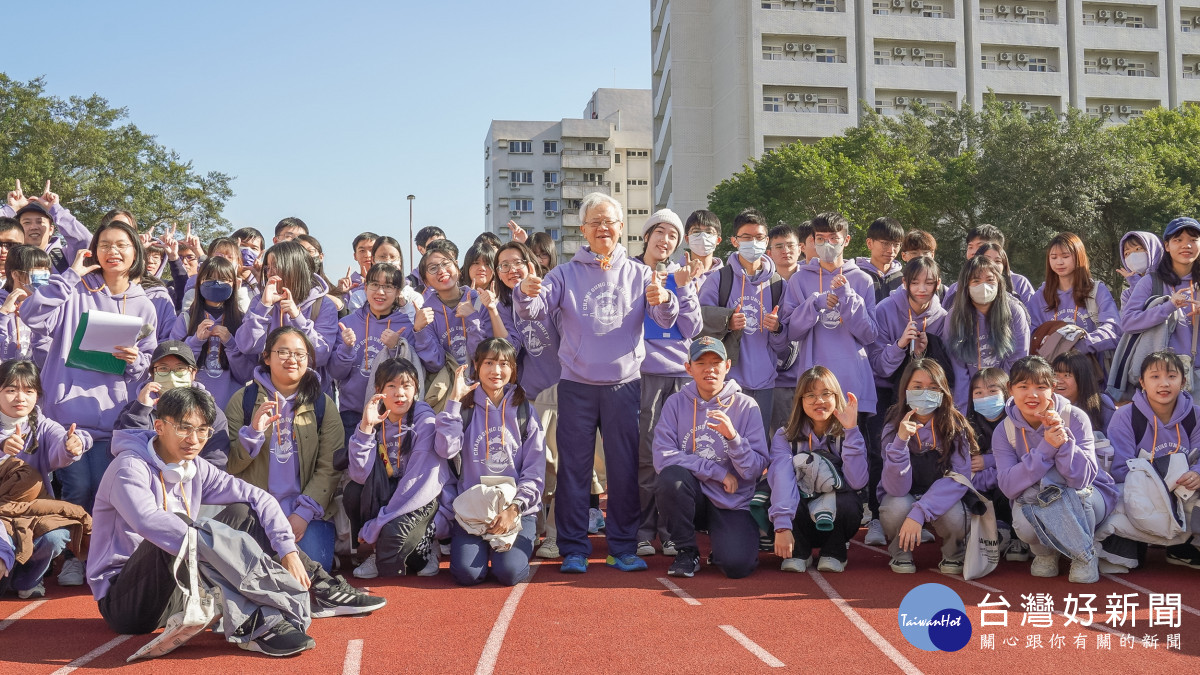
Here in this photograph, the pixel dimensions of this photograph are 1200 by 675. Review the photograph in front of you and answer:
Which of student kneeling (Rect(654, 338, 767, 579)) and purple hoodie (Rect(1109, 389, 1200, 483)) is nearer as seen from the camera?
student kneeling (Rect(654, 338, 767, 579))

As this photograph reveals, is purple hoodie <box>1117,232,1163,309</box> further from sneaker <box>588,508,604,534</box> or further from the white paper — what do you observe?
the white paper

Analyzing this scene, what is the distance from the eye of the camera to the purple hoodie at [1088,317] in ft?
23.9

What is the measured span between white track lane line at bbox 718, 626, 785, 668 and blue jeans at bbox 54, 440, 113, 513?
12.8ft

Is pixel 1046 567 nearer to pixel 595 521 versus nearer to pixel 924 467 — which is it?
pixel 924 467

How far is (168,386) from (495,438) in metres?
1.96

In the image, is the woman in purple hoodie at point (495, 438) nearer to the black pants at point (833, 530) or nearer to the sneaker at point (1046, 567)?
the black pants at point (833, 530)

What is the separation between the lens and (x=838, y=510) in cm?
617

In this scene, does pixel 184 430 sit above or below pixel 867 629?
above

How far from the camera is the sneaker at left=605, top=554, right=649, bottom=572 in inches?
246

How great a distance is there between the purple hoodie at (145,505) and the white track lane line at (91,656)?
0.76 ft

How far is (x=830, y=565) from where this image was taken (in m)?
6.14

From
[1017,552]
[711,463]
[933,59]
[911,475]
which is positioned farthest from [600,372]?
[933,59]

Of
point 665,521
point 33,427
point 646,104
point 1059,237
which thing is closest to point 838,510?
point 665,521

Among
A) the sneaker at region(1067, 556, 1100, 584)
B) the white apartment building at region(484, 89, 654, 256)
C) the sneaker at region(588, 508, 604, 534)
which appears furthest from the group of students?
the white apartment building at region(484, 89, 654, 256)
